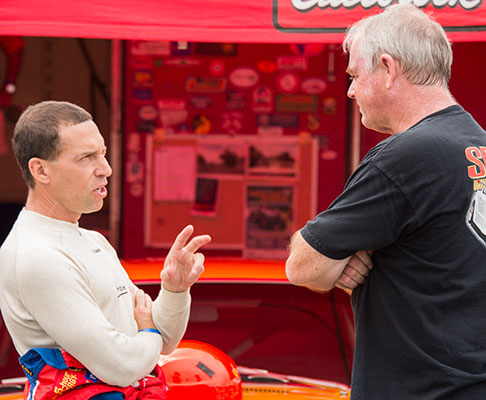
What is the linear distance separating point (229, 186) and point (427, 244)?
5.01 m

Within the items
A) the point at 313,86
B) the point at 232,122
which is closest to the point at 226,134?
the point at 232,122

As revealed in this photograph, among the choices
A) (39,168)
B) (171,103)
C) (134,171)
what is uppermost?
(171,103)

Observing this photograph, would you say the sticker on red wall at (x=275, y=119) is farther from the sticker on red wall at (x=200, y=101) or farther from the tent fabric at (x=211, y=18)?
the tent fabric at (x=211, y=18)

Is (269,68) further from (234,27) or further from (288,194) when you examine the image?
(234,27)

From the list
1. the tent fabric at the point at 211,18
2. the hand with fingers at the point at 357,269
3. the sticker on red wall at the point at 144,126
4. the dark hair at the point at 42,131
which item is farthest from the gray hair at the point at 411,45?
the sticker on red wall at the point at 144,126

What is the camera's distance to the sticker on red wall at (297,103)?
6445 millimetres

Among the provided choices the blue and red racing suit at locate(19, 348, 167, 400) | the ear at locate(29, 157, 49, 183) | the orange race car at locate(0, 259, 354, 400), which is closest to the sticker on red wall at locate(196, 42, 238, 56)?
the orange race car at locate(0, 259, 354, 400)

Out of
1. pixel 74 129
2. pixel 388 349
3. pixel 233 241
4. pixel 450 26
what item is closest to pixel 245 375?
pixel 388 349

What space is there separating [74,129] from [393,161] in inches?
30.3

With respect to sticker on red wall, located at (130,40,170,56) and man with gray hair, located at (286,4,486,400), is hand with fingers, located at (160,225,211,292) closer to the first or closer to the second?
man with gray hair, located at (286,4,486,400)

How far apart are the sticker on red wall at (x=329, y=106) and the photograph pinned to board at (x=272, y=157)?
42 cm

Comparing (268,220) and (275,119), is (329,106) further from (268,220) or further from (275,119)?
(268,220)

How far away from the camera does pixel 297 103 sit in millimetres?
6457

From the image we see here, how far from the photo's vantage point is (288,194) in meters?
6.55
